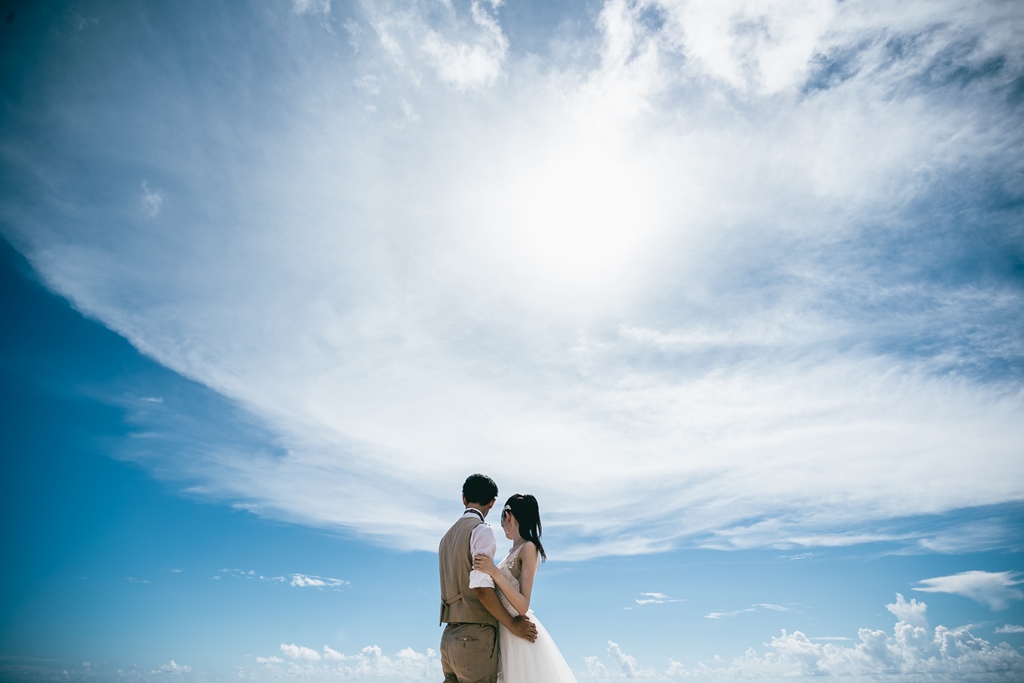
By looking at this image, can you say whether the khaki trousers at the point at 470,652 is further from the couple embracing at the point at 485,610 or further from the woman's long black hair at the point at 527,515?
the woman's long black hair at the point at 527,515

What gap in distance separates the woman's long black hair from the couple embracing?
6.6 inches

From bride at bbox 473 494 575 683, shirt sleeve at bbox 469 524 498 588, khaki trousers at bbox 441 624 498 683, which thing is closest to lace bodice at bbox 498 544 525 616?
bride at bbox 473 494 575 683

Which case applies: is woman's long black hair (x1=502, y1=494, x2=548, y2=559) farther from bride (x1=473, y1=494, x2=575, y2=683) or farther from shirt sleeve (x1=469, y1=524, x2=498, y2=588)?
shirt sleeve (x1=469, y1=524, x2=498, y2=588)

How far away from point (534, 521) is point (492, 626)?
129 cm

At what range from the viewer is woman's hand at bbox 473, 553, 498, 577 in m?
5.36

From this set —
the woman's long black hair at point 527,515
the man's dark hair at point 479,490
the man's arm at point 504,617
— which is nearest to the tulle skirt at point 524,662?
the man's arm at point 504,617

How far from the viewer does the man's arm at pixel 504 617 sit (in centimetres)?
551

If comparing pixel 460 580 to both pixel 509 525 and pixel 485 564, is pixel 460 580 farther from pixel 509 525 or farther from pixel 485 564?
pixel 509 525

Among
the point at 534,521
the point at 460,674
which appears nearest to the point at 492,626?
the point at 460,674

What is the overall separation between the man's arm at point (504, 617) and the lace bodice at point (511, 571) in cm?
15

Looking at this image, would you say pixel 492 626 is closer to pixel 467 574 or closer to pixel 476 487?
pixel 467 574

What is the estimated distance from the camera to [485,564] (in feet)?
17.6

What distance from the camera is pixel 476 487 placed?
5.97 meters

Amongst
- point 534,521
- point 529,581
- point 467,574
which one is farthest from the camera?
point 534,521
